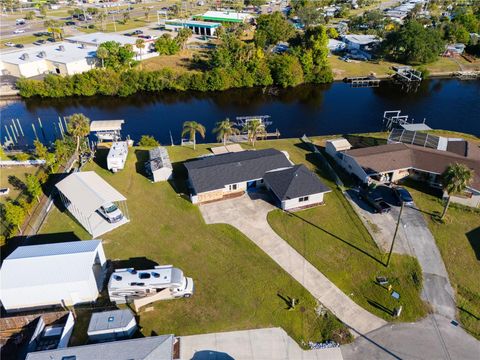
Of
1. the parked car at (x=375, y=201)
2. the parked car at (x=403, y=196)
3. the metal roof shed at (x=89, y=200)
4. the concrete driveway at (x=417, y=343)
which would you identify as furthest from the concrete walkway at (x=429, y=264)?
the metal roof shed at (x=89, y=200)

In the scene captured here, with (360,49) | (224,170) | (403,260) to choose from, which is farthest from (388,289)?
(360,49)

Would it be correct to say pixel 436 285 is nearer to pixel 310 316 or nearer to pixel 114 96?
pixel 310 316

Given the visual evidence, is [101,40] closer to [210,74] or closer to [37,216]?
[210,74]

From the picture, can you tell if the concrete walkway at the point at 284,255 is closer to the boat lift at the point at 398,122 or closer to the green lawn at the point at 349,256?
the green lawn at the point at 349,256

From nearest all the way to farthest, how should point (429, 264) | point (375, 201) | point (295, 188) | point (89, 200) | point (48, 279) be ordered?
point (48, 279)
point (429, 264)
point (89, 200)
point (295, 188)
point (375, 201)

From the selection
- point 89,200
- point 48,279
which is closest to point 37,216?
point 89,200

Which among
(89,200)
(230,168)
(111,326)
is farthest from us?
(230,168)
